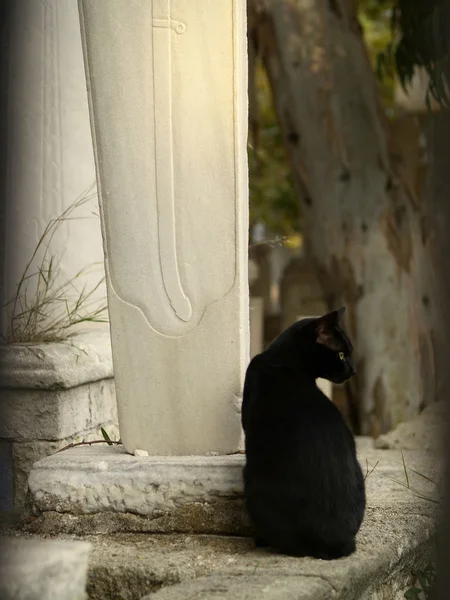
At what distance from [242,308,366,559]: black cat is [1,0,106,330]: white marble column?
1446 millimetres

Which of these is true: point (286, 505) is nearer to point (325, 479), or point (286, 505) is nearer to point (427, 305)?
point (325, 479)

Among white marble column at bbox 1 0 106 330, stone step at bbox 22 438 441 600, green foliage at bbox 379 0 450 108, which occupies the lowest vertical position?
stone step at bbox 22 438 441 600

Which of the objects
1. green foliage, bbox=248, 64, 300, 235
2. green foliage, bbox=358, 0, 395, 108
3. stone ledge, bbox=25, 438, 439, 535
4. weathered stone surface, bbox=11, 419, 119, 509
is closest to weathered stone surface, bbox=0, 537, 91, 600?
stone ledge, bbox=25, 438, 439, 535

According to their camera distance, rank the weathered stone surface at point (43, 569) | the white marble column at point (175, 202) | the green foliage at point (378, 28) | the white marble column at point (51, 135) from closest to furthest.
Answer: the weathered stone surface at point (43, 569) → the white marble column at point (175, 202) → the white marble column at point (51, 135) → the green foliage at point (378, 28)

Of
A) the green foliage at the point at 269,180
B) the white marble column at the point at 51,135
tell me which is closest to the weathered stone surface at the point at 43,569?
the white marble column at the point at 51,135

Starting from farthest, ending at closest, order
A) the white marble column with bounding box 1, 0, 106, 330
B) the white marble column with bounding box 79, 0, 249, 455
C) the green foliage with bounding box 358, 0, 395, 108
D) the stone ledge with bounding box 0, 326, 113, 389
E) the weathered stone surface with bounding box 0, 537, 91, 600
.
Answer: the green foliage with bounding box 358, 0, 395, 108, the white marble column with bounding box 1, 0, 106, 330, the stone ledge with bounding box 0, 326, 113, 389, the white marble column with bounding box 79, 0, 249, 455, the weathered stone surface with bounding box 0, 537, 91, 600

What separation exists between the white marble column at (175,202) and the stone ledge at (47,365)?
523 mm

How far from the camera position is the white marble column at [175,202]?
119 inches

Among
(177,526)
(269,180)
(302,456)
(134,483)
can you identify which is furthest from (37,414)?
(269,180)

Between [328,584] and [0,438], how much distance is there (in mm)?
1655

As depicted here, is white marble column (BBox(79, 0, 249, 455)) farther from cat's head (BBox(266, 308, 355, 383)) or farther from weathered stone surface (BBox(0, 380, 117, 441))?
weathered stone surface (BBox(0, 380, 117, 441))

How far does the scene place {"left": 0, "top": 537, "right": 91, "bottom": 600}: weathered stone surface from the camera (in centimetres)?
232

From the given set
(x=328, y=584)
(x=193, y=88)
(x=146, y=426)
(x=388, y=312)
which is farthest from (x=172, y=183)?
(x=388, y=312)

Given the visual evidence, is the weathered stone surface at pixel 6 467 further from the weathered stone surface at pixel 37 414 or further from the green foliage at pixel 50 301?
the green foliage at pixel 50 301
